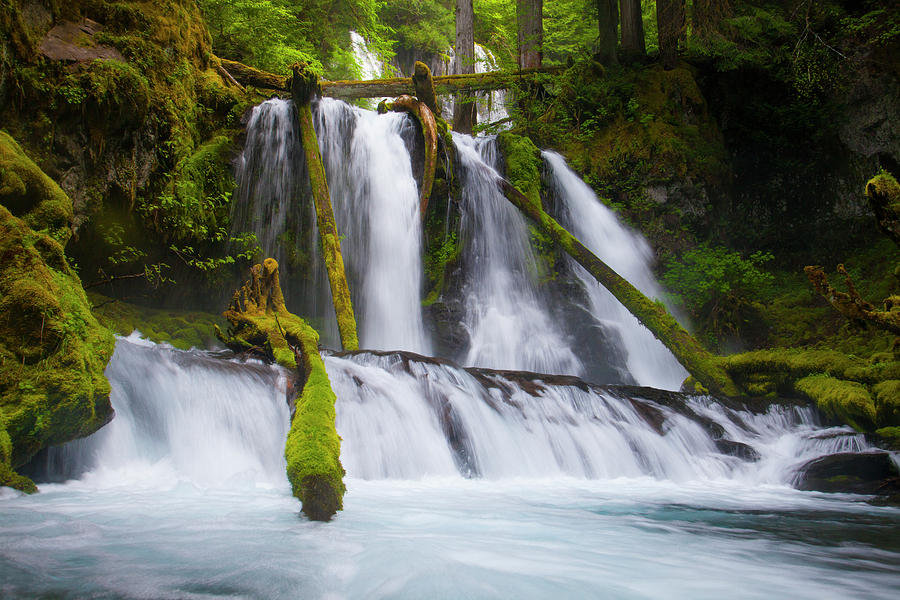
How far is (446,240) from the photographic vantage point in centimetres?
1001

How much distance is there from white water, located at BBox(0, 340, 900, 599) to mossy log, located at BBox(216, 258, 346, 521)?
7.7 inches

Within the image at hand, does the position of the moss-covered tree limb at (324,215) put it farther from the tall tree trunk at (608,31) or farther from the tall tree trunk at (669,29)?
the tall tree trunk at (669,29)

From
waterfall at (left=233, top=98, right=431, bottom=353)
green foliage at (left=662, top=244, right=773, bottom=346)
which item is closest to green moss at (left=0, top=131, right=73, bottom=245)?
waterfall at (left=233, top=98, right=431, bottom=353)

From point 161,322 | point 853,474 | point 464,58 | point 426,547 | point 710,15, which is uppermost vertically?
point 464,58

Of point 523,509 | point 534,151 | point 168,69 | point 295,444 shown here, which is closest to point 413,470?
point 523,509

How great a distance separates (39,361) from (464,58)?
13755 mm

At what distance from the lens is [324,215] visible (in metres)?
7.74

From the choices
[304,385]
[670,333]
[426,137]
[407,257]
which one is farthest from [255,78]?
[670,333]

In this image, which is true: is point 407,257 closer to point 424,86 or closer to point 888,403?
point 424,86

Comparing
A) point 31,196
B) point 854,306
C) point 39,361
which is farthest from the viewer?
point 854,306

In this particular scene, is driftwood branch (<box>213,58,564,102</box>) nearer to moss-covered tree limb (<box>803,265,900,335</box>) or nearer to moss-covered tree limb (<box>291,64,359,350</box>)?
moss-covered tree limb (<box>291,64,359,350</box>)

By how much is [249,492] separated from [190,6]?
27.8ft

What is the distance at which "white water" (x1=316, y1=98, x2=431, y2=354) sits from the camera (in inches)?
368

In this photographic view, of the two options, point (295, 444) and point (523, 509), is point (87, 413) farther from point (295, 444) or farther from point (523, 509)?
point (523, 509)
